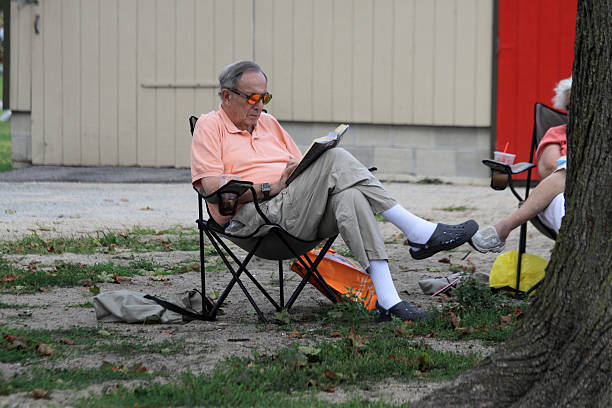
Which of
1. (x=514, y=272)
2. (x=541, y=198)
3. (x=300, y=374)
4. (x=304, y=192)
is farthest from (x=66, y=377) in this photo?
(x=541, y=198)

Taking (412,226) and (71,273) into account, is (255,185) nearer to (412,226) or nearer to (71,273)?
(412,226)

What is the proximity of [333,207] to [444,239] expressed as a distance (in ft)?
Result: 1.82

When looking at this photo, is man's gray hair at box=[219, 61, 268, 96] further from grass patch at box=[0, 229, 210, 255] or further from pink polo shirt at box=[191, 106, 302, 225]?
grass patch at box=[0, 229, 210, 255]

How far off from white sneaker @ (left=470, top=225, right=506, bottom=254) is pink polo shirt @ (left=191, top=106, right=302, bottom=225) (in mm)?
1018

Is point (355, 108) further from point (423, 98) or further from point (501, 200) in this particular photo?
point (501, 200)

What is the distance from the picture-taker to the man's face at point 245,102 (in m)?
4.59

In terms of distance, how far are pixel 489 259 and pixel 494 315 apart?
200cm

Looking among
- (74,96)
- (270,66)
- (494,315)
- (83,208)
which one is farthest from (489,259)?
(74,96)

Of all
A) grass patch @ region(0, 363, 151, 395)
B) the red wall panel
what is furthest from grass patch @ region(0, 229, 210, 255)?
the red wall panel

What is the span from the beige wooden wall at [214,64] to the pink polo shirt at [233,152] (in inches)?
217

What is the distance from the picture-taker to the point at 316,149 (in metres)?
4.18

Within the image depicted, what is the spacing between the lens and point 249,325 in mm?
4215

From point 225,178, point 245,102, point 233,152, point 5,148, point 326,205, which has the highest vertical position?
point 245,102

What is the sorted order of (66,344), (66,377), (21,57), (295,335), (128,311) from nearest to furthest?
1. (66,377)
2. (66,344)
3. (295,335)
4. (128,311)
5. (21,57)
